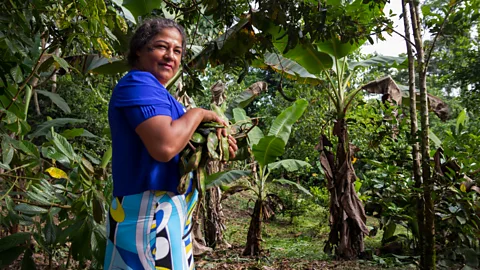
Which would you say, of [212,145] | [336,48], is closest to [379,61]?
[336,48]

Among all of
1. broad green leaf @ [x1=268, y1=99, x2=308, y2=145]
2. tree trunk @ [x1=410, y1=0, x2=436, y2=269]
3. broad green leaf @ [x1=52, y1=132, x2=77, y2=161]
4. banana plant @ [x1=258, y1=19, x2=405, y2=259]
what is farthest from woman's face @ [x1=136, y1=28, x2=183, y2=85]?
broad green leaf @ [x1=268, y1=99, x2=308, y2=145]

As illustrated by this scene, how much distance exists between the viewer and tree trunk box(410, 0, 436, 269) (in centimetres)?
272

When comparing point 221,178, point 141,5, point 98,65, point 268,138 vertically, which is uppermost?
point 141,5

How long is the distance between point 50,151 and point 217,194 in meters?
3.10

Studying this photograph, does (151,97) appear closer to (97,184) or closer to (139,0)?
(97,184)

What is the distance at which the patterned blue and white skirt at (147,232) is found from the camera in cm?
125

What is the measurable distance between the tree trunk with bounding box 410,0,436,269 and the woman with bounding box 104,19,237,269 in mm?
1889

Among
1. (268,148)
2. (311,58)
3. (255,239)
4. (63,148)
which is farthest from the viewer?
(255,239)

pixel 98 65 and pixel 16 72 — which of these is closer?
pixel 16 72

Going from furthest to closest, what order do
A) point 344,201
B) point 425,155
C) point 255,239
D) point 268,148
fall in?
point 255,239, point 344,201, point 268,148, point 425,155

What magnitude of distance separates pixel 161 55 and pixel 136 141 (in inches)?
12.0

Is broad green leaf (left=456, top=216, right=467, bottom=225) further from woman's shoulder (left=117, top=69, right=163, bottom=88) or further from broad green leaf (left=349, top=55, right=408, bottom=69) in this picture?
woman's shoulder (left=117, top=69, right=163, bottom=88)

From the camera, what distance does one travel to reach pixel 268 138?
4203 millimetres

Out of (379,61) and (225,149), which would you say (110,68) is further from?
(225,149)
